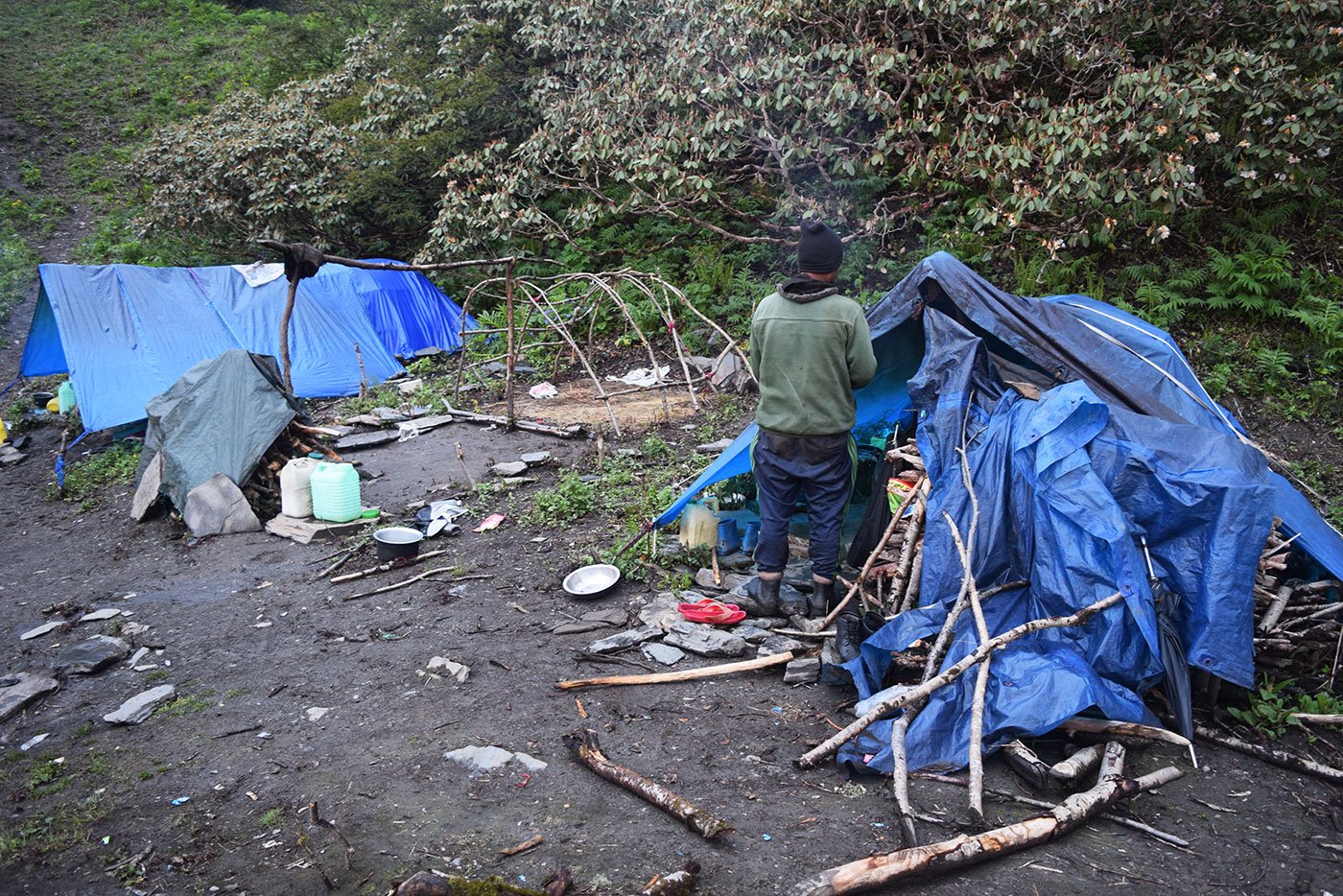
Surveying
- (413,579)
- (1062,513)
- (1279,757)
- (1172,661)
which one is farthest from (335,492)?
(1279,757)

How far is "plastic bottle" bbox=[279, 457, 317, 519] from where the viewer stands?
23.6ft

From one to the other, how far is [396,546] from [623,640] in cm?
233

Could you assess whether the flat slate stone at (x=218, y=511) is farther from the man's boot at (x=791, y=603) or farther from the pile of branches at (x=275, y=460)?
the man's boot at (x=791, y=603)

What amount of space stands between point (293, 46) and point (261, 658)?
19.9m

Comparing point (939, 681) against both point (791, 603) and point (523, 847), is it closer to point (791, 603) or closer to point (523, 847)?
point (791, 603)

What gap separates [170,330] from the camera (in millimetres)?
11102

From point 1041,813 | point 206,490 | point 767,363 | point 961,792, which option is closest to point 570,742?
point 961,792

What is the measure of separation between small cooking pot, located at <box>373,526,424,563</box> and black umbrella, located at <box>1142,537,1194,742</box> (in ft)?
15.7

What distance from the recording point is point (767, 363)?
480cm

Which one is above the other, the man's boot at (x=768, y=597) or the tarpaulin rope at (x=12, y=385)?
the tarpaulin rope at (x=12, y=385)

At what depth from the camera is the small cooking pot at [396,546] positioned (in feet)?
20.5

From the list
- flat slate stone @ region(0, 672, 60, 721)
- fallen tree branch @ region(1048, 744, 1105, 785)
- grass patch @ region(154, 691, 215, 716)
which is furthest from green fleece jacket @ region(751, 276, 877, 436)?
flat slate stone @ region(0, 672, 60, 721)

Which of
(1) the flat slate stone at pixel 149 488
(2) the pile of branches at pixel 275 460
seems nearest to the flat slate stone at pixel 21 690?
(2) the pile of branches at pixel 275 460

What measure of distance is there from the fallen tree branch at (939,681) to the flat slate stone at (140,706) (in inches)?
133
